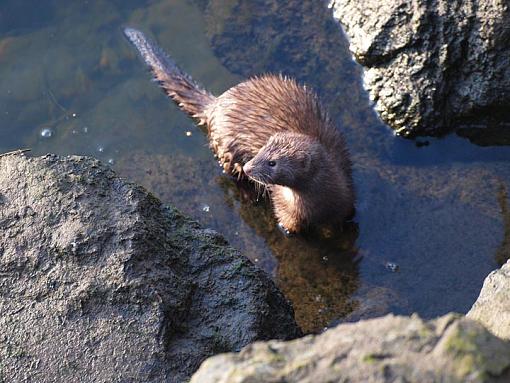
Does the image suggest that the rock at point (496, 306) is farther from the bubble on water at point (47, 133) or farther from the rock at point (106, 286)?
→ the bubble on water at point (47, 133)

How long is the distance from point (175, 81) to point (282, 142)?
4.78ft

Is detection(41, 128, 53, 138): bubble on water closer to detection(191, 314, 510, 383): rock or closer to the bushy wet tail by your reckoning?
the bushy wet tail

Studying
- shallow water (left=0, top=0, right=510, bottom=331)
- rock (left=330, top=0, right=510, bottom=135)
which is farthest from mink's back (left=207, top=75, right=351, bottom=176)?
rock (left=330, top=0, right=510, bottom=135)

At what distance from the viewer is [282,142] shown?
477cm

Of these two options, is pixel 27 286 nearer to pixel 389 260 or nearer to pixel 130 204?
pixel 130 204

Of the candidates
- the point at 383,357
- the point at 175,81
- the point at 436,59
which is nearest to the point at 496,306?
the point at 383,357

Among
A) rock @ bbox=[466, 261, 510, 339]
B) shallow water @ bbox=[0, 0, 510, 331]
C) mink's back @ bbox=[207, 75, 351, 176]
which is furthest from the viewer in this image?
mink's back @ bbox=[207, 75, 351, 176]

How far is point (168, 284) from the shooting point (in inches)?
128

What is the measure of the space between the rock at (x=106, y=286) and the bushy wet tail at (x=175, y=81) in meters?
2.27

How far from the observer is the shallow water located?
486 centimetres

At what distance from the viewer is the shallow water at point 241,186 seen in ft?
15.9

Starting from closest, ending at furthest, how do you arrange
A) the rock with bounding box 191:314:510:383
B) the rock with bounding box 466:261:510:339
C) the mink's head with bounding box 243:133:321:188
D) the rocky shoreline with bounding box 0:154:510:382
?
1. the rock with bounding box 191:314:510:383
2. the rock with bounding box 466:261:510:339
3. the rocky shoreline with bounding box 0:154:510:382
4. the mink's head with bounding box 243:133:321:188

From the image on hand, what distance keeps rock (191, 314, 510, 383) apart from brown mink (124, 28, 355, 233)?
2.75 metres

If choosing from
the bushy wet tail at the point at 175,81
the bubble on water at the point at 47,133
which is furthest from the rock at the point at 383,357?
the bubble on water at the point at 47,133
